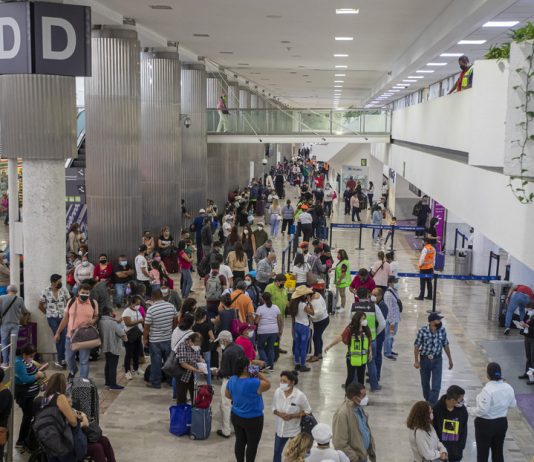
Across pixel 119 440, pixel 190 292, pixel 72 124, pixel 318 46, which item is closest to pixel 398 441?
pixel 119 440

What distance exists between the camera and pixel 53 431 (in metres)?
6.58

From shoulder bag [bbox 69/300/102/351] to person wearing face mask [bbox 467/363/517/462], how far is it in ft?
16.3

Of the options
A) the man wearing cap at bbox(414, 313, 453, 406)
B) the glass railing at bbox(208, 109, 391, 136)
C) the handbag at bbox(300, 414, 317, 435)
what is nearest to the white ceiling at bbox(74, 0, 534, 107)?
the glass railing at bbox(208, 109, 391, 136)

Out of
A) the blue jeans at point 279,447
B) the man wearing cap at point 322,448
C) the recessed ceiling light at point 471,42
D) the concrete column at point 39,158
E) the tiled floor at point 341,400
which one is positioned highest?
the recessed ceiling light at point 471,42

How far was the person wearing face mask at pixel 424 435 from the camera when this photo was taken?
6.55 meters

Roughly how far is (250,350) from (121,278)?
707 centimetres

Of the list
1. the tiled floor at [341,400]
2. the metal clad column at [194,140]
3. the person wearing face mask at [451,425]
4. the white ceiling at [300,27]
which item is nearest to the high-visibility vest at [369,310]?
the tiled floor at [341,400]

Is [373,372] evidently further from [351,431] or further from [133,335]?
[351,431]

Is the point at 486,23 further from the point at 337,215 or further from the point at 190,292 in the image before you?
the point at 337,215

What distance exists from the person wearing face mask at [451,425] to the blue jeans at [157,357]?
4.29m

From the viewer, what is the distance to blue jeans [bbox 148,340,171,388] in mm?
10164

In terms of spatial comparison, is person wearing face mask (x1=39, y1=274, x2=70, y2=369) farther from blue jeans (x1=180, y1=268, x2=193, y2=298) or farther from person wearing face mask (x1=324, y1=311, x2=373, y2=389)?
blue jeans (x1=180, y1=268, x2=193, y2=298)

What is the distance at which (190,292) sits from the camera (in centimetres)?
1666

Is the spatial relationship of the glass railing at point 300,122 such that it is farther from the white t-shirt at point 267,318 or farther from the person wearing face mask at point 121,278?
the white t-shirt at point 267,318
